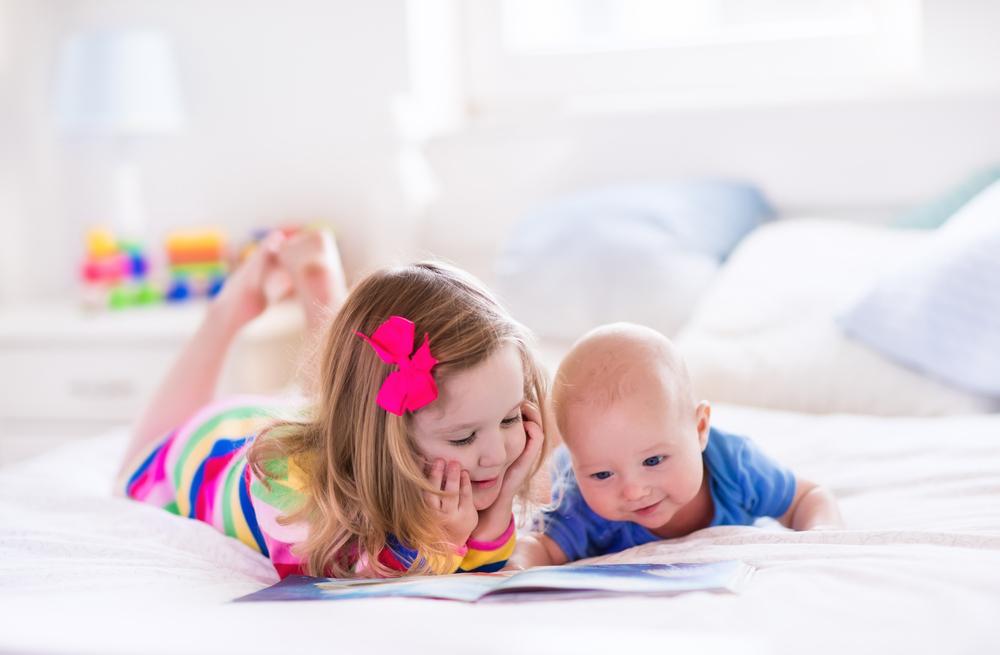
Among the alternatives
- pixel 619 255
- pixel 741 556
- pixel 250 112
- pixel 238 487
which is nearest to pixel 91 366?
pixel 250 112

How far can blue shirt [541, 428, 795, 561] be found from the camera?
115 cm

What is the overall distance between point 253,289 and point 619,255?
27.7 inches

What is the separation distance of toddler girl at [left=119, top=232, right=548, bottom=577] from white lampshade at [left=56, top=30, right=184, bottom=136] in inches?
66.7

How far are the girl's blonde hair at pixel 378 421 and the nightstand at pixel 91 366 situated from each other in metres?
1.34

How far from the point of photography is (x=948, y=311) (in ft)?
5.30

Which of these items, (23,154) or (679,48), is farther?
(23,154)

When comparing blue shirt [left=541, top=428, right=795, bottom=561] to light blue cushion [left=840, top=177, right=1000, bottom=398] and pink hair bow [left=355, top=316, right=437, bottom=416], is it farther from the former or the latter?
light blue cushion [left=840, top=177, right=1000, bottom=398]

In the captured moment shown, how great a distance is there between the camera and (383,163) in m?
2.47

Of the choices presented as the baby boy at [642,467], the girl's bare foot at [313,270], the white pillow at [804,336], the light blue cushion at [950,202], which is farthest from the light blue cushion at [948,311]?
the girl's bare foot at [313,270]

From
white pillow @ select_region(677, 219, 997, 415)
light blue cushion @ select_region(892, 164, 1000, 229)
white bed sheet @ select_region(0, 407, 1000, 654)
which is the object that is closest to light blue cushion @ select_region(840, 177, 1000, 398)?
white pillow @ select_region(677, 219, 997, 415)

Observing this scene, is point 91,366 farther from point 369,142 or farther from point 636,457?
point 636,457

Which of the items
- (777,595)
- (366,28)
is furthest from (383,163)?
(777,595)

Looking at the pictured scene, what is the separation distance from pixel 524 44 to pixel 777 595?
2.16 m

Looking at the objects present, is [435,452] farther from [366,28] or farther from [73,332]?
[366,28]
